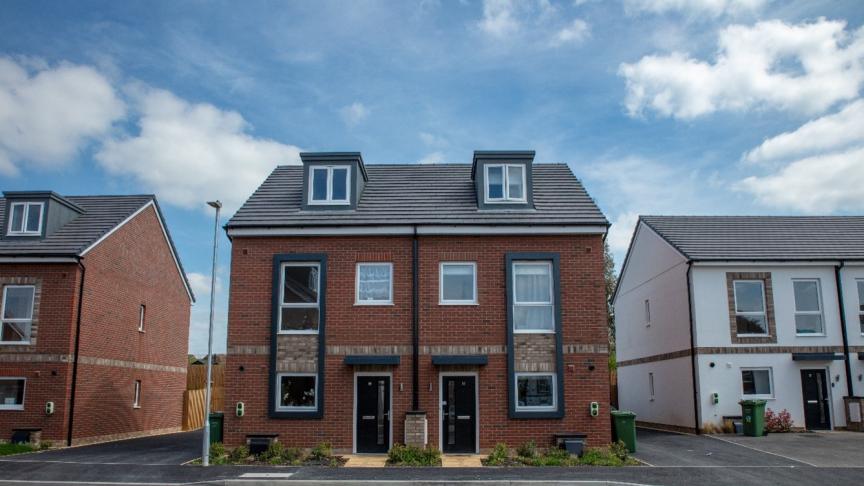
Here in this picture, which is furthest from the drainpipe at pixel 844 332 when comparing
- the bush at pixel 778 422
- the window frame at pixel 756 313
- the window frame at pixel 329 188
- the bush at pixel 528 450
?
the window frame at pixel 329 188

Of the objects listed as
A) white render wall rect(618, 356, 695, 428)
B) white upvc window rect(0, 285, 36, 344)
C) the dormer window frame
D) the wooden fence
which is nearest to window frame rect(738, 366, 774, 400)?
white render wall rect(618, 356, 695, 428)

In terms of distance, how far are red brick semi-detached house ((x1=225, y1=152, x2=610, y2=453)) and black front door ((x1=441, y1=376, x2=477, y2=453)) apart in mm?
25

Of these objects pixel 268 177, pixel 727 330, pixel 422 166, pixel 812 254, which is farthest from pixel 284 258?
pixel 812 254

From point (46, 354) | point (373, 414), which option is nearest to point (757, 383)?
point (373, 414)

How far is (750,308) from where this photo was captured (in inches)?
904

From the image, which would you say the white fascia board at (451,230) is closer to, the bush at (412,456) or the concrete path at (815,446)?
the bush at (412,456)

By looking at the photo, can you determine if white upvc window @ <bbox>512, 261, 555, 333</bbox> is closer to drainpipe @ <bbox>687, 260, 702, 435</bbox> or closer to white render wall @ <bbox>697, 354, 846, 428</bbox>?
drainpipe @ <bbox>687, 260, 702, 435</bbox>

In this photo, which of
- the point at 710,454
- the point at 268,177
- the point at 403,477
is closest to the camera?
the point at 403,477

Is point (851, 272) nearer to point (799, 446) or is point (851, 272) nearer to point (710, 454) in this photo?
point (799, 446)

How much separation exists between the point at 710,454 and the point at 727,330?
20.1 feet

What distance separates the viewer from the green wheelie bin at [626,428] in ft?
57.7

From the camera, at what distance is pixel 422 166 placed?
875 inches

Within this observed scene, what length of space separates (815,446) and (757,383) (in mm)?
3919

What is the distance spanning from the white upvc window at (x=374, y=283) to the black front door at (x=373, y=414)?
76.0 inches
